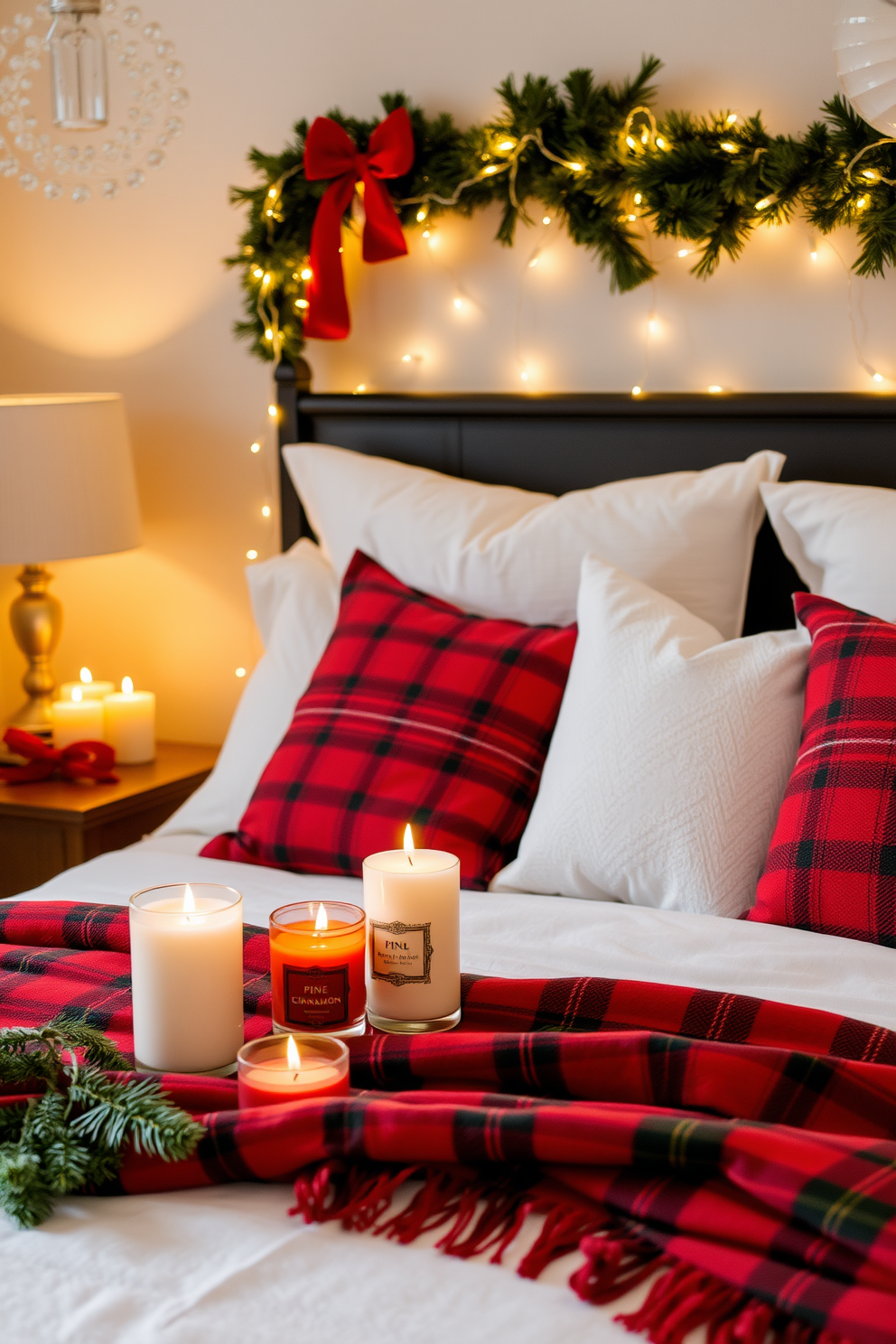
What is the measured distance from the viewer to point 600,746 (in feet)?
5.27

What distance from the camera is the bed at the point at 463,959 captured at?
772 mm

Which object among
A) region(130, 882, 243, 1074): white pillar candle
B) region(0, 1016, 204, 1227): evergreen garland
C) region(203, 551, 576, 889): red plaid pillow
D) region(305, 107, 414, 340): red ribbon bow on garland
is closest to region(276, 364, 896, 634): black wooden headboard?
region(305, 107, 414, 340): red ribbon bow on garland

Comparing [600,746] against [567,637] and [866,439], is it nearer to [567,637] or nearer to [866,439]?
[567,637]

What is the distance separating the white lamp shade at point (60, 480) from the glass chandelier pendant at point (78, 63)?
740 mm

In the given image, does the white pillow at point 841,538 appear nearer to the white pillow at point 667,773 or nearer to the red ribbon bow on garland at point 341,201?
the white pillow at point 667,773

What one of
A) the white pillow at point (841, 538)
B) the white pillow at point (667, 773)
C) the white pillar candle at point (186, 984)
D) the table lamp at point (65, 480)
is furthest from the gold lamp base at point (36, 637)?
the white pillar candle at point (186, 984)

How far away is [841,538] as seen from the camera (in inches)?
70.9

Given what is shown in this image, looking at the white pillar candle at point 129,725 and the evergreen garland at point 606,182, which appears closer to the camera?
→ the evergreen garland at point 606,182

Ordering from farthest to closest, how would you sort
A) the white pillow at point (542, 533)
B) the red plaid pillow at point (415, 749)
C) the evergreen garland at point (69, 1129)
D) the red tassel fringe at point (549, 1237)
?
the white pillow at point (542, 533), the red plaid pillow at point (415, 749), the evergreen garland at point (69, 1129), the red tassel fringe at point (549, 1237)

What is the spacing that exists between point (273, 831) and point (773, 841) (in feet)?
2.27

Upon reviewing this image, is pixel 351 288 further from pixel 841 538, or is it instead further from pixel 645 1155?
pixel 645 1155

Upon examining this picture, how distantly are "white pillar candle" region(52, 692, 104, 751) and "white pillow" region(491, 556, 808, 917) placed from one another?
43.7 inches

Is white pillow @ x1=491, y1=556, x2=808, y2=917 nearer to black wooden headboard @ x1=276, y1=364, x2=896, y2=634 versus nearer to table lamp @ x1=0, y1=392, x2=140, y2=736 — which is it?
black wooden headboard @ x1=276, y1=364, x2=896, y2=634

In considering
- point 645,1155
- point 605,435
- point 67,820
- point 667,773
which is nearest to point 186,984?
→ point 645,1155
